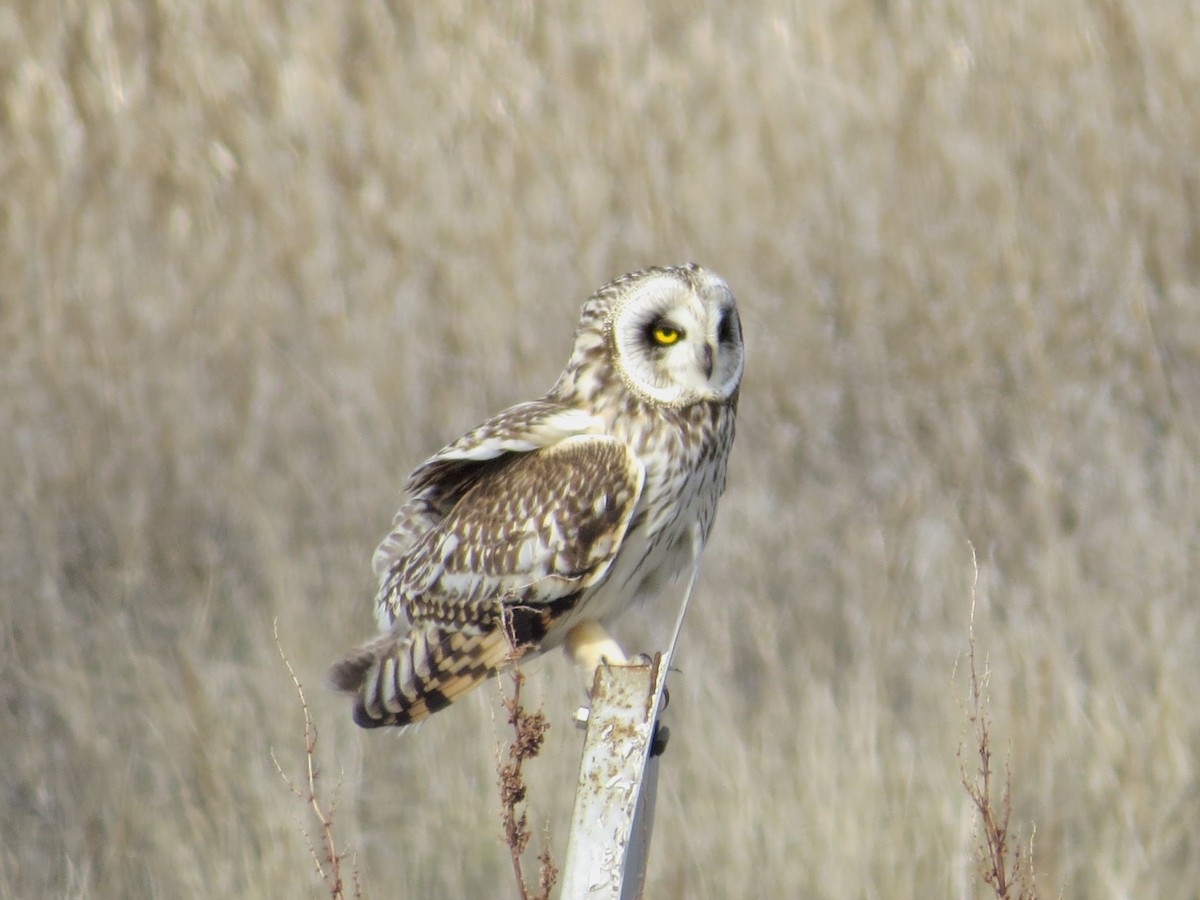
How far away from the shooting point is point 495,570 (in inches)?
113

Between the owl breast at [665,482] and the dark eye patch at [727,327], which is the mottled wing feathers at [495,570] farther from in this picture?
the dark eye patch at [727,327]

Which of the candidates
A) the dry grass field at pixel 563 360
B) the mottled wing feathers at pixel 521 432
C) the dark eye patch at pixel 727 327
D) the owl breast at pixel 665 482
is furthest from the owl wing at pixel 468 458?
the dry grass field at pixel 563 360

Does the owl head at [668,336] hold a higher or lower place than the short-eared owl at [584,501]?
higher

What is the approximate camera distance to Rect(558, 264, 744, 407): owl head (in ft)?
8.90

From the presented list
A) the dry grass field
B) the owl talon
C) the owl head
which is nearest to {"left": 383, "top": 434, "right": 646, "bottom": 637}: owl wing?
the owl head

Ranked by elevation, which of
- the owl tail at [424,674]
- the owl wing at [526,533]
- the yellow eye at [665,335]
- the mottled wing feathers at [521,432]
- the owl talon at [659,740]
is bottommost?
the owl talon at [659,740]

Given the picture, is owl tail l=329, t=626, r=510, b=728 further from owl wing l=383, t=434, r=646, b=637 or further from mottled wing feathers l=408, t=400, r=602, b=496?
mottled wing feathers l=408, t=400, r=602, b=496

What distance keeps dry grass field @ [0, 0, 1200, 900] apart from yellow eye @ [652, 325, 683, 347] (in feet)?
4.55

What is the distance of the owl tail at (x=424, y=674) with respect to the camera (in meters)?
2.83

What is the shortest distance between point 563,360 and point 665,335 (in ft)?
7.81

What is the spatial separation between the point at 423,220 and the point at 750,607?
5.90 ft

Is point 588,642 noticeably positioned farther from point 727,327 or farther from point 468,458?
point 727,327

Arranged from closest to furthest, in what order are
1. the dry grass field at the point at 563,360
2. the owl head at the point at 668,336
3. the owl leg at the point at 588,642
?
the owl head at the point at 668,336 < the owl leg at the point at 588,642 < the dry grass field at the point at 563,360

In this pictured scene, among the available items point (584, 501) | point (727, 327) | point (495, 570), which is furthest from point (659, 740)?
point (727, 327)
